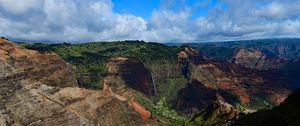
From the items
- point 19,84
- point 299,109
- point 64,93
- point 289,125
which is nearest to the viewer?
point 289,125

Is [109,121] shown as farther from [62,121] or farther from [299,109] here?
[299,109]

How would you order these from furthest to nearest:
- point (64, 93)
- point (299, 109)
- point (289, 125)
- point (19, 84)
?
point (64, 93)
point (19, 84)
point (299, 109)
point (289, 125)

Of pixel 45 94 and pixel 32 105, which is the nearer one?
pixel 32 105

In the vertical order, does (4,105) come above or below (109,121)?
above

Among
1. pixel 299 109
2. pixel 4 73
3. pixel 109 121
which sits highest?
pixel 4 73

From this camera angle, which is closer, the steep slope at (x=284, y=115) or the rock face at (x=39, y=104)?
the steep slope at (x=284, y=115)

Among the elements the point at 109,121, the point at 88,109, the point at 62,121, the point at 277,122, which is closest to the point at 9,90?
the point at 62,121

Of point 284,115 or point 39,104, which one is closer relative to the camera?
point 284,115

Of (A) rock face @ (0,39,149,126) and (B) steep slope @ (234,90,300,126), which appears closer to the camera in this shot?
(B) steep slope @ (234,90,300,126)

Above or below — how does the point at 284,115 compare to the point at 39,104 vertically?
below
